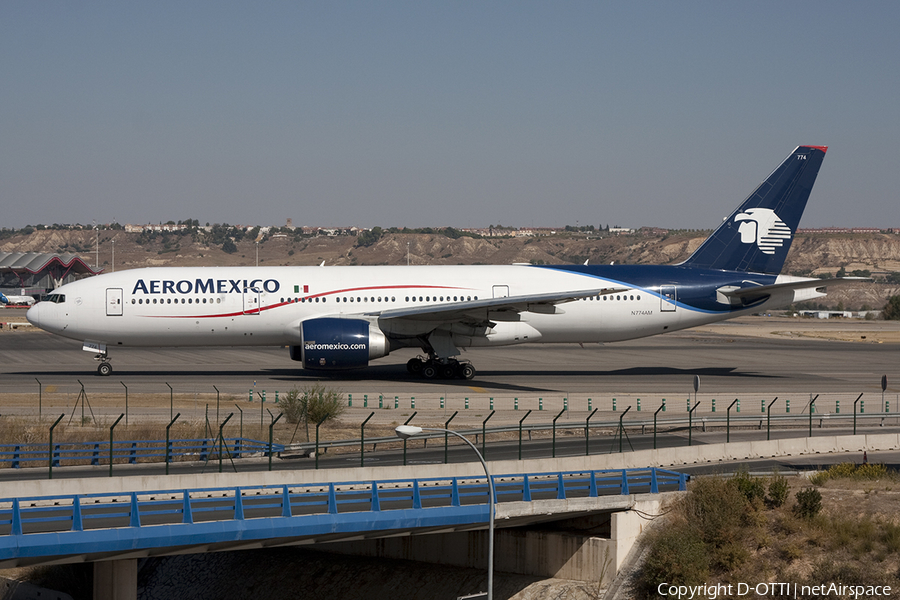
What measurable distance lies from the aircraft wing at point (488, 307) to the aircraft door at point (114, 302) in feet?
39.2

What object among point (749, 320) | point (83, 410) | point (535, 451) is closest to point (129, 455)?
point (83, 410)

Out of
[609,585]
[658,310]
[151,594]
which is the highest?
[658,310]

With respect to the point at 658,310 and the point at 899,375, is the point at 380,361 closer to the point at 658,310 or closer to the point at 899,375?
the point at 658,310

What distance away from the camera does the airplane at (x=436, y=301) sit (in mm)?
43906

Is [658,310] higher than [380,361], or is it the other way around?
[658,310]

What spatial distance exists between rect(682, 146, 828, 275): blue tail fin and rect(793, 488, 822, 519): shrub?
84.2 ft

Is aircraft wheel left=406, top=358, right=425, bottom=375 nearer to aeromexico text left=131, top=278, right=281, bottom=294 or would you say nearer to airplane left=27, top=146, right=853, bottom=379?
airplane left=27, top=146, right=853, bottom=379

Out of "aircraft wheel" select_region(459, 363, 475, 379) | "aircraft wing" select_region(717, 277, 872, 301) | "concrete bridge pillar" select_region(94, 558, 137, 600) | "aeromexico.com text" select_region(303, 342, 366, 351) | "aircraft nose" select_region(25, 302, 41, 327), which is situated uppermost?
"aircraft wing" select_region(717, 277, 872, 301)

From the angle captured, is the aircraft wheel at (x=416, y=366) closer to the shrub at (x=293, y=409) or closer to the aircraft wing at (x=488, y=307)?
the aircraft wing at (x=488, y=307)

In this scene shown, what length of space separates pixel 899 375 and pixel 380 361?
2882 centimetres

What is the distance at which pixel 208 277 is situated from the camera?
148 ft

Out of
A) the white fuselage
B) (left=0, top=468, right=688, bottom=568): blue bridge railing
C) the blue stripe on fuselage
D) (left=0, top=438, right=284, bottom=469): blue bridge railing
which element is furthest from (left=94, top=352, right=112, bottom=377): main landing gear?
(left=0, top=468, right=688, bottom=568): blue bridge railing

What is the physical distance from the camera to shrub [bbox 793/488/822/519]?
2534cm

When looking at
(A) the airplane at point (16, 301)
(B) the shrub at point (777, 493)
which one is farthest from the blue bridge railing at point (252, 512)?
(A) the airplane at point (16, 301)
